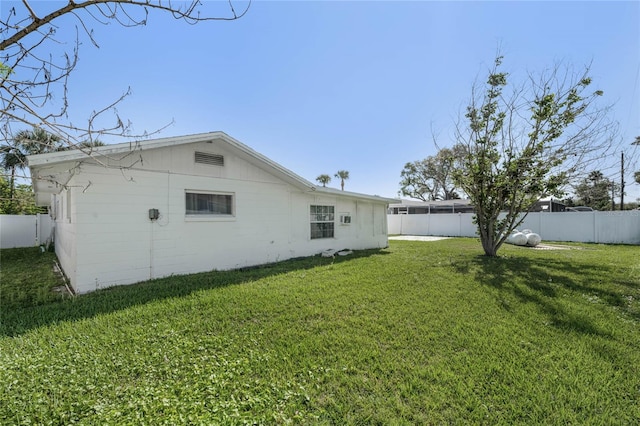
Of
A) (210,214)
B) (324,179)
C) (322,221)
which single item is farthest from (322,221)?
(324,179)

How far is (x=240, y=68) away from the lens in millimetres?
6902

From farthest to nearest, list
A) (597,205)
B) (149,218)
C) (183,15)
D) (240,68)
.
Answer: (597,205), (240,68), (149,218), (183,15)

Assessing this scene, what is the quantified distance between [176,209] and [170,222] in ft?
1.10

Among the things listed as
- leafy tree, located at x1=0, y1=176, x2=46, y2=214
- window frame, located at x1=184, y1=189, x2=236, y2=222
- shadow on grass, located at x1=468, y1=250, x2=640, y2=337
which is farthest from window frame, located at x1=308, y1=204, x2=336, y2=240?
leafy tree, located at x1=0, y1=176, x2=46, y2=214

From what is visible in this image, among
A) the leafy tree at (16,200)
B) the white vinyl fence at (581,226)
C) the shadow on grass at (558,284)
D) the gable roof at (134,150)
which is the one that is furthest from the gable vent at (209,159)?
the white vinyl fence at (581,226)

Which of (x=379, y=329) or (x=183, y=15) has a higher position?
(x=183, y=15)

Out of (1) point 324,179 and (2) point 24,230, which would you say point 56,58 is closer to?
(2) point 24,230

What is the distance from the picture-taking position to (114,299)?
4.48m

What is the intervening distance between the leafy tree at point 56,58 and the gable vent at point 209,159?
449cm

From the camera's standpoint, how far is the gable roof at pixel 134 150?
4176 mm

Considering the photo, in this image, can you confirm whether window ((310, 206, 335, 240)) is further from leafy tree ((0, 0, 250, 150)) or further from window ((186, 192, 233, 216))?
leafy tree ((0, 0, 250, 150))

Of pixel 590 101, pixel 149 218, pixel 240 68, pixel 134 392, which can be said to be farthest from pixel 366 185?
pixel 134 392

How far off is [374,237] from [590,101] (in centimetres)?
849

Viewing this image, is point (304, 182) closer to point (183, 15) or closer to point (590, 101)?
point (183, 15)
